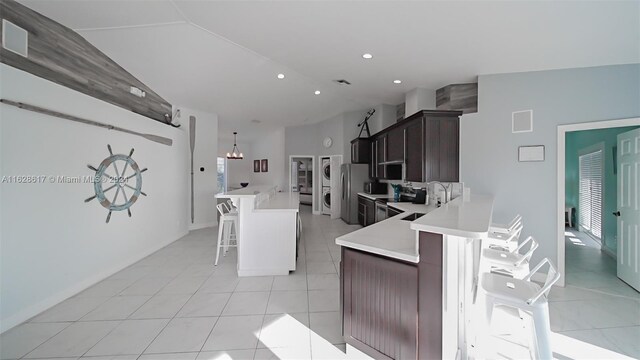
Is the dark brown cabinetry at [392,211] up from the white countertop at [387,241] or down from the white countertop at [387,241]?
down

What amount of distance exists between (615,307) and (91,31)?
259 inches

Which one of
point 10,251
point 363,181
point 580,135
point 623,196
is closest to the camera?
point 10,251

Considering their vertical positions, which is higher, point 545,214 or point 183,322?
point 545,214

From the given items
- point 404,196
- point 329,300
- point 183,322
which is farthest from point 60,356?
point 404,196

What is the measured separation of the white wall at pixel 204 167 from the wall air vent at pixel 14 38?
10.6 ft

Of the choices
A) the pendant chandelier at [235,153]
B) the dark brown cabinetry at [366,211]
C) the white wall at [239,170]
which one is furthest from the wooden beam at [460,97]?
the white wall at [239,170]

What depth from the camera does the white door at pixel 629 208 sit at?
293 centimetres

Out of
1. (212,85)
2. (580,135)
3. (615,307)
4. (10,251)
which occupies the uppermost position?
(212,85)

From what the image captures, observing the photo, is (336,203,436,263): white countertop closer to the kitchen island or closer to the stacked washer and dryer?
the kitchen island

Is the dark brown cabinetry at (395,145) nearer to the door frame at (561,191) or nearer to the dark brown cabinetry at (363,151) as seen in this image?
the dark brown cabinetry at (363,151)

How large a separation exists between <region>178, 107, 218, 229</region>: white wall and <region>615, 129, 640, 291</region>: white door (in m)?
7.19

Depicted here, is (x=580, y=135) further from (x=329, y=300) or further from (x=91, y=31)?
(x=91, y=31)

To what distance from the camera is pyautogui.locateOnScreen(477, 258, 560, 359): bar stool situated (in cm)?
137

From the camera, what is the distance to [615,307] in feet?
8.43
